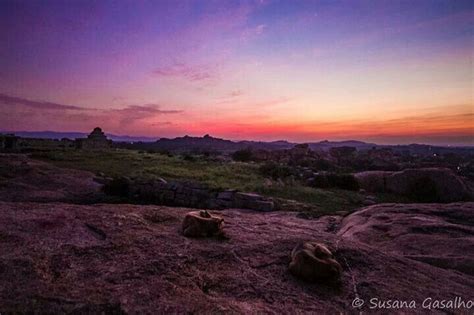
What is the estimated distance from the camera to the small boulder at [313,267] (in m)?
4.61

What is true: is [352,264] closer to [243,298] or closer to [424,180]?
[243,298]

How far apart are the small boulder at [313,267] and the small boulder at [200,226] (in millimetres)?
1633

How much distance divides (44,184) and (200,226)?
1264cm

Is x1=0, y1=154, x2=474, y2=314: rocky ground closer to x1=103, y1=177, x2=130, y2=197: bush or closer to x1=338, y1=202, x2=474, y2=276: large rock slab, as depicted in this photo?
x1=338, y1=202, x2=474, y2=276: large rock slab

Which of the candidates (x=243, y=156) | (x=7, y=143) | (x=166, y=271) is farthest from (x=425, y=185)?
(x=7, y=143)

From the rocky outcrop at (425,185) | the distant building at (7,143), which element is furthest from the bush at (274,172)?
the distant building at (7,143)

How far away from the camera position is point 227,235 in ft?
20.0

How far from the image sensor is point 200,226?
232 inches

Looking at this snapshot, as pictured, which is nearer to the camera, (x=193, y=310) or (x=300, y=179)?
(x=193, y=310)

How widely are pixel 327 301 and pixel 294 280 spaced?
0.54 meters

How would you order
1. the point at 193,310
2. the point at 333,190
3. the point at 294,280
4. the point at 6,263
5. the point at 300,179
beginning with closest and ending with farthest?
1. the point at 193,310
2. the point at 6,263
3. the point at 294,280
4. the point at 333,190
5. the point at 300,179

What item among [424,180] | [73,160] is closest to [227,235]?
[424,180]

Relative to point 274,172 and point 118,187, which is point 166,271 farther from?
point 274,172

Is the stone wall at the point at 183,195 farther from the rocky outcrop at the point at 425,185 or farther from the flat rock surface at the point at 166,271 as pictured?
the rocky outcrop at the point at 425,185
